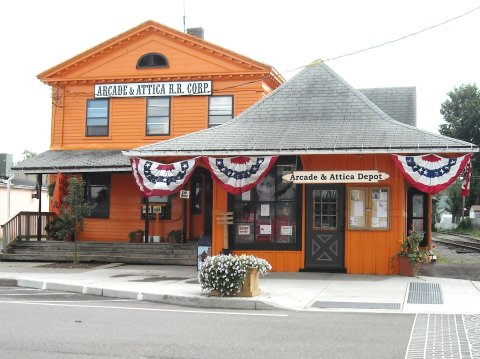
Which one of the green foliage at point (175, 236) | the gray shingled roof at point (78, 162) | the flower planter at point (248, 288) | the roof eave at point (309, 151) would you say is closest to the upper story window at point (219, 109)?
the gray shingled roof at point (78, 162)

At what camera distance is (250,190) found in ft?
56.5

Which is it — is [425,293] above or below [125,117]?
below

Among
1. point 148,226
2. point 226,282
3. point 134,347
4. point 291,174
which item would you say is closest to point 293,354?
point 134,347

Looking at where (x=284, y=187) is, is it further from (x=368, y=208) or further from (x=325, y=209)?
(x=368, y=208)

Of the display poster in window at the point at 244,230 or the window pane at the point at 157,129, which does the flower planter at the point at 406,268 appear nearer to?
the display poster in window at the point at 244,230

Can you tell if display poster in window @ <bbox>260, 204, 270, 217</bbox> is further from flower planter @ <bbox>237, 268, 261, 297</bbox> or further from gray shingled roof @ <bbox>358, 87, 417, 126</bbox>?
gray shingled roof @ <bbox>358, 87, 417, 126</bbox>

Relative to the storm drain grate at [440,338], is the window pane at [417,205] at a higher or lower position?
higher

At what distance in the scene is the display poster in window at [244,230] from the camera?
56.4 feet

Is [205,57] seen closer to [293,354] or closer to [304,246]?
[304,246]

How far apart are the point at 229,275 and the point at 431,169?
19.3 ft

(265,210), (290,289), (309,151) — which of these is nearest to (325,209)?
(265,210)

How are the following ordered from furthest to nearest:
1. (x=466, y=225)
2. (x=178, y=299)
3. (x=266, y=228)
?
1. (x=466, y=225)
2. (x=266, y=228)
3. (x=178, y=299)

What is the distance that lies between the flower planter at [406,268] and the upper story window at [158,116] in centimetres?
1078

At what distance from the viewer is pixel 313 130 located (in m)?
17.0
